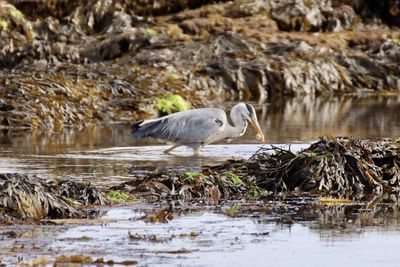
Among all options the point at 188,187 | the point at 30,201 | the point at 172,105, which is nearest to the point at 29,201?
the point at 30,201

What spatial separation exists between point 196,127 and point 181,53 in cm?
1358

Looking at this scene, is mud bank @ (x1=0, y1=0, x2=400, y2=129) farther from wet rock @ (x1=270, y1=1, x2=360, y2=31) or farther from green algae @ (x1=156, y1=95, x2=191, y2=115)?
green algae @ (x1=156, y1=95, x2=191, y2=115)

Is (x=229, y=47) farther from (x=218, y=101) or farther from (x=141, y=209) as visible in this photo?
(x=141, y=209)

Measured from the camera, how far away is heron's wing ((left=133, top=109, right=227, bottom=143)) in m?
14.5

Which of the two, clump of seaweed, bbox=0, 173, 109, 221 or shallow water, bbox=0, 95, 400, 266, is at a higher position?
clump of seaweed, bbox=0, 173, 109, 221

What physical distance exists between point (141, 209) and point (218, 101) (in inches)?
607

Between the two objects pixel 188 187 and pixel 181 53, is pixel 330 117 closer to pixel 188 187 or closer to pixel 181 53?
pixel 181 53

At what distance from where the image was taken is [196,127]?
1450 cm

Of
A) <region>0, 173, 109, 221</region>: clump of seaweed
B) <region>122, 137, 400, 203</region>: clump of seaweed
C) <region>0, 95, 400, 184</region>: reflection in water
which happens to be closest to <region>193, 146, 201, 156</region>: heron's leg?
<region>0, 95, 400, 184</region>: reflection in water

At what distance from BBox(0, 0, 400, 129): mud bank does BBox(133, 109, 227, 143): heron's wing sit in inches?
189

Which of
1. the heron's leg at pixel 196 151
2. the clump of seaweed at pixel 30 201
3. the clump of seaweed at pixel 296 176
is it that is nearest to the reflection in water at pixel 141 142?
the heron's leg at pixel 196 151

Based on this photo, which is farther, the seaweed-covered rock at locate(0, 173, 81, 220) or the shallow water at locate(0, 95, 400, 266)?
the seaweed-covered rock at locate(0, 173, 81, 220)

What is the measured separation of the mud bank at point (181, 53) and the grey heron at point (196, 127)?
4.74 m

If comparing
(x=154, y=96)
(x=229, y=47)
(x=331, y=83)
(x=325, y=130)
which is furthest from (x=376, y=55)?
(x=325, y=130)
